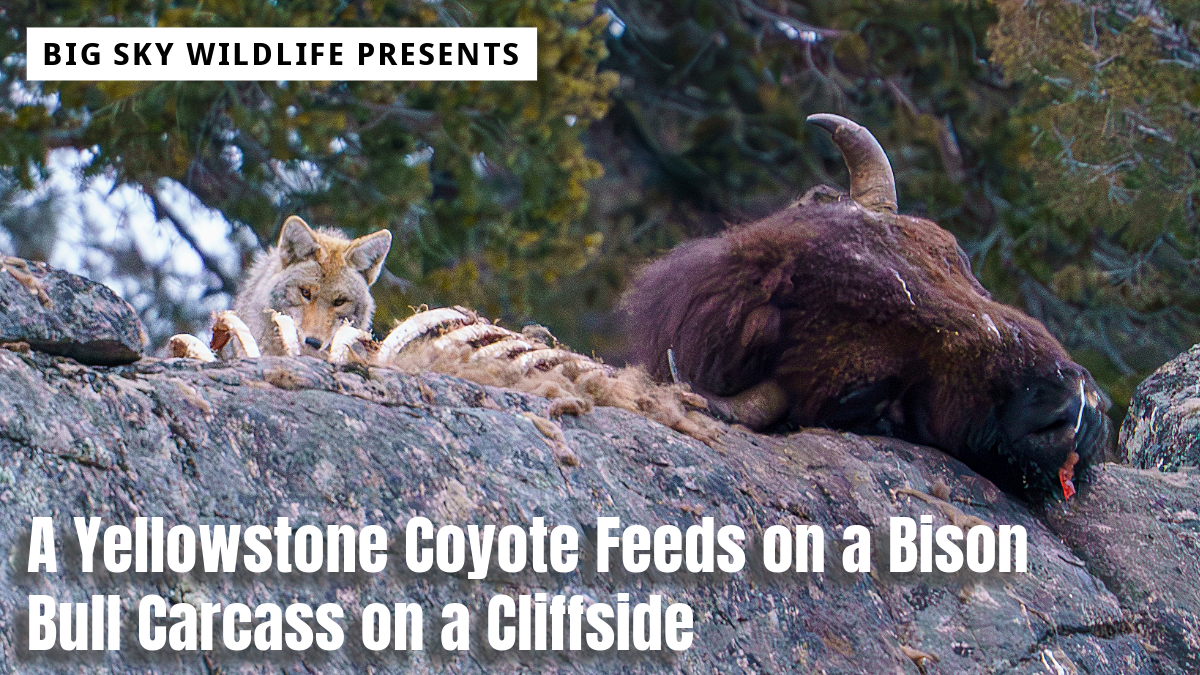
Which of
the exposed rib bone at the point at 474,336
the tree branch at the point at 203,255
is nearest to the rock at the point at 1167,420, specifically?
the exposed rib bone at the point at 474,336

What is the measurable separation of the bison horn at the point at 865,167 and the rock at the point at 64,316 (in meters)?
1.35

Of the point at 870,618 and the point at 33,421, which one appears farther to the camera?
the point at 870,618

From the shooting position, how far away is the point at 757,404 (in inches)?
79.3

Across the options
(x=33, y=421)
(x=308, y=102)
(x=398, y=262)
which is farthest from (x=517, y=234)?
(x=33, y=421)

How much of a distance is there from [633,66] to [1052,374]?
25.1 ft

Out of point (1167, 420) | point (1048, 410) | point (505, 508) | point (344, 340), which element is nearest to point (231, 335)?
point (344, 340)

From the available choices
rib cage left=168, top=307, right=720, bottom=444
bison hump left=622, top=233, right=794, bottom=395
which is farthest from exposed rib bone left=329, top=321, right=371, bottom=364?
bison hump left=622, top=233, right=794, bottom=395

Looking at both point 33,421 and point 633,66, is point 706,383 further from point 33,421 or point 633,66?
point 633,66

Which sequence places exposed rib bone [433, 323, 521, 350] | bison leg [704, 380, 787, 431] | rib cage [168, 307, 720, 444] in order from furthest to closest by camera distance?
1. bison leg [704, 380, 787, 431]
2. exposed rib bone [433, 323, 521, 350]
3. rib cage [168, 307, 720, 444]

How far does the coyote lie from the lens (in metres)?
3.39

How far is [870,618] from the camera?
5.32 ft

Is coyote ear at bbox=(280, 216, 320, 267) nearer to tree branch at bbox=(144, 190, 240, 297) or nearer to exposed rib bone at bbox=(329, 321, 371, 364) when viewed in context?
exposed rib bone at bbox=(329, 321, 371, 364)

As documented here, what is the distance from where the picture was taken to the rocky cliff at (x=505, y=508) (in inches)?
47.6

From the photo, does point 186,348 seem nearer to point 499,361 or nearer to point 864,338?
point 499,361
